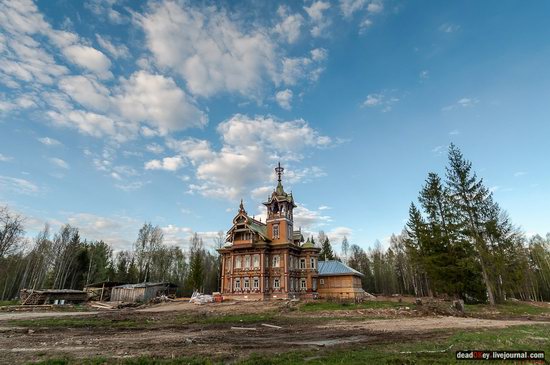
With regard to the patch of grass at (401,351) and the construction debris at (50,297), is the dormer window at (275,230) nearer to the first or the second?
the construction debris at (50,297)

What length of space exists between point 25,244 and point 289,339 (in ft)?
215

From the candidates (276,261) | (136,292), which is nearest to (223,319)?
(276,261)

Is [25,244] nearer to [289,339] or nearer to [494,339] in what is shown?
[289,339]

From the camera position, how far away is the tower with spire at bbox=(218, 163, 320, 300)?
4344cm

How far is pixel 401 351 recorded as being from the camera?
10.4 meters

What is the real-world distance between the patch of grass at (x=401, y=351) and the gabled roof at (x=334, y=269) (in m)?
33.9

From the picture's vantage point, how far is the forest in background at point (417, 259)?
33.6 metres

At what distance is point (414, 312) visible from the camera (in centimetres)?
2625

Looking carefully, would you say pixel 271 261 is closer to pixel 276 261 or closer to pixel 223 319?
pixel 276 261

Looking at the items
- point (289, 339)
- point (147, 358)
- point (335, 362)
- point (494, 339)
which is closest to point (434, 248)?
point (494, 339)

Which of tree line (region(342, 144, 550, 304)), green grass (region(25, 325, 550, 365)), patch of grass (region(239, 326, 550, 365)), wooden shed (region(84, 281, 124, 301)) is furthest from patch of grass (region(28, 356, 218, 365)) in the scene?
wooden shed (region(84, 281, 124, 301))

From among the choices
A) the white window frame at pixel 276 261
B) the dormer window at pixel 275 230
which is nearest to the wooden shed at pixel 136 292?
the white window frame at pixel 276 261

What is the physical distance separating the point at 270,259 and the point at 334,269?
1047cm

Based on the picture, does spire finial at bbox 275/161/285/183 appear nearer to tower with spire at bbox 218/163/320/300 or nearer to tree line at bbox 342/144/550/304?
tower with spire at bbox 218/163/320/300
